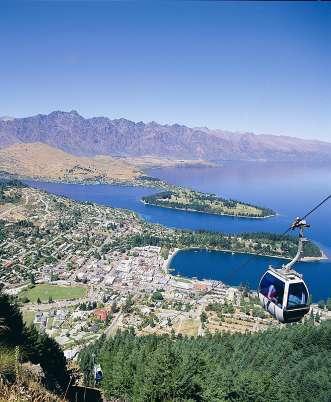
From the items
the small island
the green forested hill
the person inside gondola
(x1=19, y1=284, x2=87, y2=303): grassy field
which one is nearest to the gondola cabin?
the person inside gondola

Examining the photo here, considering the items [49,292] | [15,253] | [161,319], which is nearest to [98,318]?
[161,319]

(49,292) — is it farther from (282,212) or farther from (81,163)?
(81,163)

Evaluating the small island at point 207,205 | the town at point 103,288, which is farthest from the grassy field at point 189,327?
the small island at point 207,205

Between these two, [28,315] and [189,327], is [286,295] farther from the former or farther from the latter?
[28,315]

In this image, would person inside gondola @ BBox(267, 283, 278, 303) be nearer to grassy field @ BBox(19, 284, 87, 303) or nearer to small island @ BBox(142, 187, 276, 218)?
grassy field @ BBox(19, 284, 87, 303)

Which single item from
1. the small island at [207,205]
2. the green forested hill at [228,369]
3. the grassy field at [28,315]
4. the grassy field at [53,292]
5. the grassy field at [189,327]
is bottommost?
the grassy field at [53,292]

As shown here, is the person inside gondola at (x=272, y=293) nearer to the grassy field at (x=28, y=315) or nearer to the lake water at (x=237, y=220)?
the grassy field at (x=28, y=315)

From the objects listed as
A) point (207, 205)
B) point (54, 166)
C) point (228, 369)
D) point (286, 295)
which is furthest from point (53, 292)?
point (54, 166)
